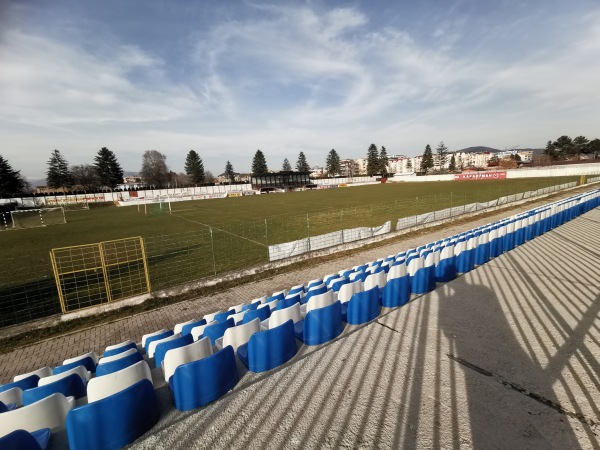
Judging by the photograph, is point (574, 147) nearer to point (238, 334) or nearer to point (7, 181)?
point (238, 334)

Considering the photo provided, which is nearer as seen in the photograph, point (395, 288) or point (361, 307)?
point (361, 307)

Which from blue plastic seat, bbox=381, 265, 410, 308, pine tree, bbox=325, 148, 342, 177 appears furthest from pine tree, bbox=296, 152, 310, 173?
blue plastic seat, bbox=381, 265, 410, 308

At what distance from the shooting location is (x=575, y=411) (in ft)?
8.92

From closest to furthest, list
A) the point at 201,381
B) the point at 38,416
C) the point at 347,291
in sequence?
the point at 38,416, the point at 201,381, the point at 347,291

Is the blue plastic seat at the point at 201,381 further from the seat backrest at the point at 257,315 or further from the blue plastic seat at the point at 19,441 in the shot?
the seat backrest at the point at 257,315

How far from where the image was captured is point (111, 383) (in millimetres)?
2576

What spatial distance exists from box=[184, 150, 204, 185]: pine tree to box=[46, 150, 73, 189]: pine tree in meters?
32.3

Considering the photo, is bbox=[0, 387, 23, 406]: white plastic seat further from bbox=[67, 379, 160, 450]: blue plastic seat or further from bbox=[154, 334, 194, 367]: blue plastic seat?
bbox=[67, 379, 160, 450]: blue plastic seat

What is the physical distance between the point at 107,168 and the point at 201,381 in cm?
9487

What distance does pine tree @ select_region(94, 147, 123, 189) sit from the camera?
77875mm

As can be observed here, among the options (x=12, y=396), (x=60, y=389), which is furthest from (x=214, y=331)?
(x=12, y=396)

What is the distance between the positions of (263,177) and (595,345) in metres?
85.2

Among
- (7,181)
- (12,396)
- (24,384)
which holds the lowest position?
(24,384)

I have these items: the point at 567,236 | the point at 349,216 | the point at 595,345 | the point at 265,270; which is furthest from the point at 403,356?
the point at 349,216
